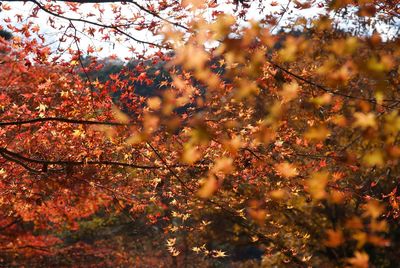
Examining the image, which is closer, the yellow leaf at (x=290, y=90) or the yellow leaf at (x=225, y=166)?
the yellow leaf at (x=290, y=90)

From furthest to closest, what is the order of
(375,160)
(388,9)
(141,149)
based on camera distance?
(141,149)
(388,9)
(375,160)

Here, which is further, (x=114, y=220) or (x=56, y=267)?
(x=114, y=220)

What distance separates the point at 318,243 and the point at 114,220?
8.36m

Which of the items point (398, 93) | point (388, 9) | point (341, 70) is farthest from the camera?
point (398, 93)

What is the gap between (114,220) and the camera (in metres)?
16.3

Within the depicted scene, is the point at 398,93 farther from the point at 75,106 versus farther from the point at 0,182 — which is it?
the point at 0,182


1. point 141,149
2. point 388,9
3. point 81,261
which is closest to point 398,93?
point 388,9

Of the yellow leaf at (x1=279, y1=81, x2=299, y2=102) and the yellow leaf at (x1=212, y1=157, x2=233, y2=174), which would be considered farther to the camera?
the yellow leaf at (x1=212, y1=157, x2=233, y2=174)

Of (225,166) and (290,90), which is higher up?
(290,90)

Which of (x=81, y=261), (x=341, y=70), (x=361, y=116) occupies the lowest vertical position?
(x=361, y=116)

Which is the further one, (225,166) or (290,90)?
(225,166)

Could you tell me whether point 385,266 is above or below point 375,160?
above

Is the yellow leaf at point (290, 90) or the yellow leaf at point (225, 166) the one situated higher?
the yellow leaf at point (290, 90)

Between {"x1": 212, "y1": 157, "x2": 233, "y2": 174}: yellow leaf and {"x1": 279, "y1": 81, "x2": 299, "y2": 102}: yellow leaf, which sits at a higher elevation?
{"x1": 279, "y1": 81, "x2": 299, "y2": 102}: yellow leaf
